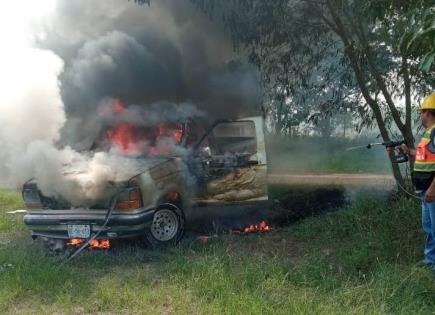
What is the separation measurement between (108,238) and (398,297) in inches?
135

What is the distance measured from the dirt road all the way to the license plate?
25.0 ft

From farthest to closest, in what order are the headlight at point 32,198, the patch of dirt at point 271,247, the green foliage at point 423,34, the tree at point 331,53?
1. the tree at point 331,53
2. the headlight at point 32,198
3. the patch of dirt at point 271,247
4. the green foliage at point 423,34

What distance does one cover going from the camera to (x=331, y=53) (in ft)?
26.5

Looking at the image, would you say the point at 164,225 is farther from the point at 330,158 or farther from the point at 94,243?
the point at 330,158

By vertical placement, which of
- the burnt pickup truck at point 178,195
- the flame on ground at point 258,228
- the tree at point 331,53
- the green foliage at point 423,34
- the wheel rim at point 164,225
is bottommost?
the flame on ground at point 258,228

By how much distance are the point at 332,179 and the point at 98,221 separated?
10205mm

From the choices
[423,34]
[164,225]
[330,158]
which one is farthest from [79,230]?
[330,158]

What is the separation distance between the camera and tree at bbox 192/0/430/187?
652 centimetres

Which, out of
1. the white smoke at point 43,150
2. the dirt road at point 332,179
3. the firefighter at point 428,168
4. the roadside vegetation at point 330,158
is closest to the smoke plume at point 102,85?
the white smoke at point 43,150

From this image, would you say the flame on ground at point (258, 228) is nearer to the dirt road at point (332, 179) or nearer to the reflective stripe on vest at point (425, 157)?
the reflective stripe on vest at point (425, 157)

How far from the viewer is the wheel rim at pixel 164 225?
612 cm

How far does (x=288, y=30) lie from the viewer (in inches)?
289

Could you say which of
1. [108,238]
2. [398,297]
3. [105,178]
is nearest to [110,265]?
[108,238]

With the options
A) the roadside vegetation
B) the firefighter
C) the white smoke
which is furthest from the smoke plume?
→ the roadside vegetation
